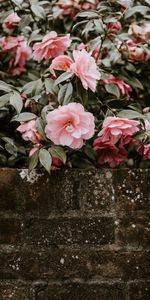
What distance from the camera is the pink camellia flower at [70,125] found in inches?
62.9

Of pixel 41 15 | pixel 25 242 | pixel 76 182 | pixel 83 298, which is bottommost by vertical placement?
pixel 83 298

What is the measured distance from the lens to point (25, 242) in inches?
65.6

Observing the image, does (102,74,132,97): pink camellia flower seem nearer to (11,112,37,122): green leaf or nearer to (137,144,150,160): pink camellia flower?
(137,144,150,160): pink camellia flower

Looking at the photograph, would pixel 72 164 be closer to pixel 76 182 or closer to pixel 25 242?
pixel 76 182

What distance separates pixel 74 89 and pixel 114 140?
A: 0.22 meters

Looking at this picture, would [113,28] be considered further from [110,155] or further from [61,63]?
[110,155]

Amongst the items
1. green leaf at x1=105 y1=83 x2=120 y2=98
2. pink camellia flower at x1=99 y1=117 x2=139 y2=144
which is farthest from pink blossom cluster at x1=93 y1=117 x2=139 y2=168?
green leaf at x1=105 y1=83 x2=120 y2=98

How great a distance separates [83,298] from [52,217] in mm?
279

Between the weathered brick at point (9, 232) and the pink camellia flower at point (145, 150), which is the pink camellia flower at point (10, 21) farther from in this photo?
the weathered brick at point (9, 232)

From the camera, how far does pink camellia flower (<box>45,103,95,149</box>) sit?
160 cm

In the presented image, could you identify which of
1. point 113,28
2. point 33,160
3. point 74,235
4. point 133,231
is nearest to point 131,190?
point 133,231

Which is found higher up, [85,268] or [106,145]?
[106,145]

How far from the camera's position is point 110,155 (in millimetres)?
1826

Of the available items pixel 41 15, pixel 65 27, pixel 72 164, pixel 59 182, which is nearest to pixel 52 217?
pixel 59 182
